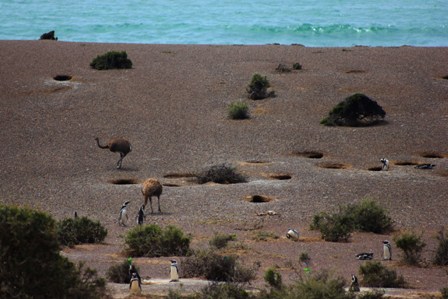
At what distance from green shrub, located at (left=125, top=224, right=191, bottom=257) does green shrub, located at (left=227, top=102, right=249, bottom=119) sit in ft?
46.6

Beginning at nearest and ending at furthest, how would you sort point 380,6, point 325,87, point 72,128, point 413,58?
point 72,128 < point 325,87 < point 413,58 < point 380,6

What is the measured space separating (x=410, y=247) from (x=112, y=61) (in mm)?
23343

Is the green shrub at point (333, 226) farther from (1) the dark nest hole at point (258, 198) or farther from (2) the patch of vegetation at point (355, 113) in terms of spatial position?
(2) the patch of vegetation at point (355, 113)

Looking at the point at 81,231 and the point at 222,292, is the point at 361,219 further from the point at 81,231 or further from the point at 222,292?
the point at 222,292

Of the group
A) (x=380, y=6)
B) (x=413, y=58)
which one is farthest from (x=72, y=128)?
(x=380, y=6)

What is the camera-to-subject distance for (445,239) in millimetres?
19844

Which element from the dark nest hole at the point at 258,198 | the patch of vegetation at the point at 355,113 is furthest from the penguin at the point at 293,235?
the patch of vegetation at the point at 355,113

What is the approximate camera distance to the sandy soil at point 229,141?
22.1 metres

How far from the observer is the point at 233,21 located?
8725 cm

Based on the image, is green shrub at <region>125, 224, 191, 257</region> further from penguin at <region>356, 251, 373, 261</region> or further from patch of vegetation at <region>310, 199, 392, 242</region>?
patch of vegetation at <region>310, 199, 392, 242</region>

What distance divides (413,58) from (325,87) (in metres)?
7.69

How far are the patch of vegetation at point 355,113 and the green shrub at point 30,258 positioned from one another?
66.8 feet

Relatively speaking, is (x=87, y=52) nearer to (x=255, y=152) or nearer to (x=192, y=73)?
(x=192, y=73)

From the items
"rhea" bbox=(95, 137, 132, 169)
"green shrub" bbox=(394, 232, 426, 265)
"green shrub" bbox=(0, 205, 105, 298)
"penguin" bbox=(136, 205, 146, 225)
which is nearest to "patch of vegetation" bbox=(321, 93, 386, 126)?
→ "rhea" bbox=(95, 137, 132, 169)
